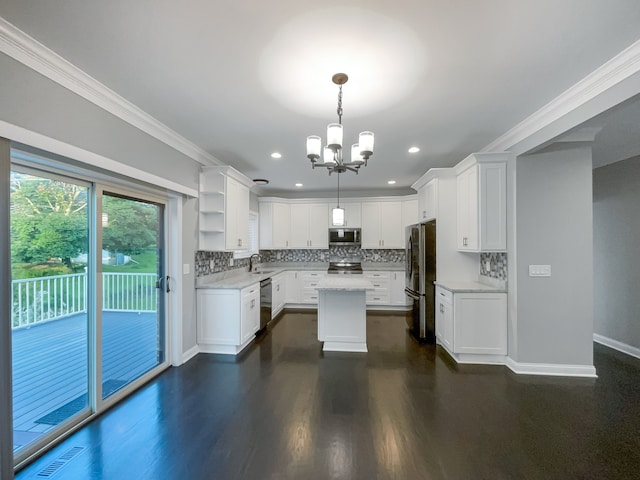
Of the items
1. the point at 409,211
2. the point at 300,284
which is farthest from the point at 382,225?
the point at 300,284

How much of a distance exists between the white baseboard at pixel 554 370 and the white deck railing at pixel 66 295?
4223mm

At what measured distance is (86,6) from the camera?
150 cm

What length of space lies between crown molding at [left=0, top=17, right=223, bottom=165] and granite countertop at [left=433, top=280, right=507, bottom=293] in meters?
3.75

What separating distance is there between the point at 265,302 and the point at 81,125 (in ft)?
11.2

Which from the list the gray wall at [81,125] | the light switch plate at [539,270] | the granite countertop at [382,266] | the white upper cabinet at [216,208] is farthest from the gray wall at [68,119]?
the granite countertop at [382,266]

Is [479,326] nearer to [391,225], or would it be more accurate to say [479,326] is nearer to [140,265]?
[391,225]

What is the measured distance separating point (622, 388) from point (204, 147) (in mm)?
5284

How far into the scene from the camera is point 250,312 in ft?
13.7

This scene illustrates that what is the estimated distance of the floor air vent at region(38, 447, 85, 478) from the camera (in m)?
1.82

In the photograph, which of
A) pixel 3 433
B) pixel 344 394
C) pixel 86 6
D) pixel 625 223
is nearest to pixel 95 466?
pixel 3 433

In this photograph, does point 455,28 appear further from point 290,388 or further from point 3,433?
point 3,433

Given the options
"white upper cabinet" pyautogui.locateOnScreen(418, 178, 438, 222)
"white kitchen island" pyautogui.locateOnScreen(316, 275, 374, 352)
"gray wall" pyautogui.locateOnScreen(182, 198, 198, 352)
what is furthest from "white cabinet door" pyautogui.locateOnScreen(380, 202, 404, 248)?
"gray wall" pyautogui.locateOnScreen(182, 198, 198, 352)

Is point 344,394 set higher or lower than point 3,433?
lower

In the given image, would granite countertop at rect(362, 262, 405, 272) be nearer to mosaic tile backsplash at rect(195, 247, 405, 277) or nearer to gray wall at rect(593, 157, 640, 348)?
mosaic tile backsplash at rect(195, 247, 405, 277)
